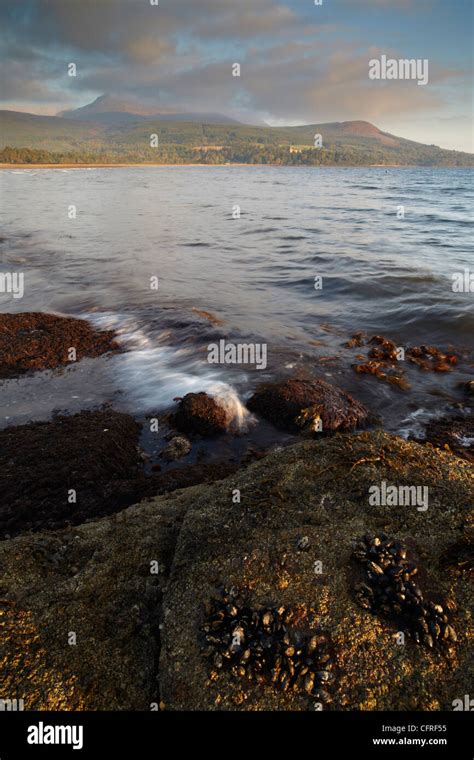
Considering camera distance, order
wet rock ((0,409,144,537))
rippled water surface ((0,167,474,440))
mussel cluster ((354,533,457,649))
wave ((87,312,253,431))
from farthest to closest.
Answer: rippled water surface ((0,167,474,440)) < wave ((87,312,253,431)) < wet rock ((0,409,144,537)) < mussel cluster ((354,533,457,649))

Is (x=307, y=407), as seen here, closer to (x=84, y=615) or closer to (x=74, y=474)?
(x=74, y=474)

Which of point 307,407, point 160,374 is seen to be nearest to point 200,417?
point 307,407

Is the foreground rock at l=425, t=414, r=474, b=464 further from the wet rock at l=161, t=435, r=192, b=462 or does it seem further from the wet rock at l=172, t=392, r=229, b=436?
the wet rock at l=161, t=435, r=192, b=462

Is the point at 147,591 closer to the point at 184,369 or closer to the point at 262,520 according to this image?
the point at 262,520

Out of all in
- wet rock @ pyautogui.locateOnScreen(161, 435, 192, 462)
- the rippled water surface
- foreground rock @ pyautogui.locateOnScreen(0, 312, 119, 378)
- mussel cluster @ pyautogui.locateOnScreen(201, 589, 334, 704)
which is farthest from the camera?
foreground rock @ pyautogui.locateOnScreen(0, 312, 119, 378)

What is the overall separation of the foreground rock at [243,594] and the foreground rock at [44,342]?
8463mm

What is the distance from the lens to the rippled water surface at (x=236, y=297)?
12.0 meters

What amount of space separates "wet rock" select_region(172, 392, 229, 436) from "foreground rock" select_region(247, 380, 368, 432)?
1.08 meters

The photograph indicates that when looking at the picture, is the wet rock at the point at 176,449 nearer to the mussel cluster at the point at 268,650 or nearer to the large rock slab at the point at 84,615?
the large rock slab at the point at 84,615

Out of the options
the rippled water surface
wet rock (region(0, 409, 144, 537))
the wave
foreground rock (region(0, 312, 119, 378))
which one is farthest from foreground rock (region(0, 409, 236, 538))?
foreground rock (region(0, 312, 119, 378))

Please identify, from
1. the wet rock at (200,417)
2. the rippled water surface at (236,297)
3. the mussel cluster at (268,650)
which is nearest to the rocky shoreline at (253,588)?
the mussel cluster at (268,650)

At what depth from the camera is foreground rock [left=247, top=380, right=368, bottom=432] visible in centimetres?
1006

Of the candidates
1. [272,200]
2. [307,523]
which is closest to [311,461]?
[307,523]

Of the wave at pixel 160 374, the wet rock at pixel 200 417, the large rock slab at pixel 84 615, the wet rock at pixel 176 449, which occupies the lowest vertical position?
the large rock slab at pixel 84 615
